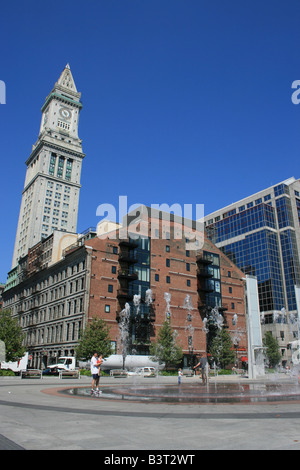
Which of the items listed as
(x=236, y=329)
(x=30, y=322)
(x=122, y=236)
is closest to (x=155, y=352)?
(x=122, y=236)

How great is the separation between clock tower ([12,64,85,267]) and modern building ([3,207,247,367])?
4231 cm

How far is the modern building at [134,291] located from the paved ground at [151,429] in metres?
35.4

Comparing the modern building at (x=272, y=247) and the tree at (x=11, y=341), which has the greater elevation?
the modern building at (x=272, y=247)

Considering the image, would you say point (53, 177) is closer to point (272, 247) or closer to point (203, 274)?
point (272, 247)

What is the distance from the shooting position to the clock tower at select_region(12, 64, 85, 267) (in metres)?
107

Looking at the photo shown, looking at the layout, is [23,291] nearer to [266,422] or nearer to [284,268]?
[284,268]

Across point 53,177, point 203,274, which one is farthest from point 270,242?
point 53,177

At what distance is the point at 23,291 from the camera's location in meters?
71.2

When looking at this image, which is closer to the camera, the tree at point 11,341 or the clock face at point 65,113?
the tree at point 11,341

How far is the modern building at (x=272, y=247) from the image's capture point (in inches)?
3194

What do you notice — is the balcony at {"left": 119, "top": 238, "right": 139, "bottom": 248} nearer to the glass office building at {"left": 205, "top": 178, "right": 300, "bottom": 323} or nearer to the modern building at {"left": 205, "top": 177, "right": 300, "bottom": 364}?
the modern building at {"left": 205, "top": 177, "right": 300, "bottom": 364}

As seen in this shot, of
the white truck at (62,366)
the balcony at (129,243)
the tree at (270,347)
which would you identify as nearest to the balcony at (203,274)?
the balcony at (129,243)

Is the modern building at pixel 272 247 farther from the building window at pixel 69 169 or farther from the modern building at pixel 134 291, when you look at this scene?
the building window at pixel 69 169

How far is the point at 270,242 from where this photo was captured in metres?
87.2
